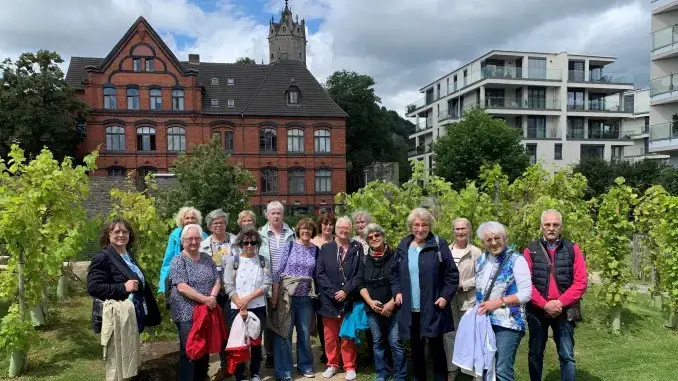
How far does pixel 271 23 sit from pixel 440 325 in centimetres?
8672

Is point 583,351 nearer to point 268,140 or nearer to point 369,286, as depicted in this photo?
point 369,286

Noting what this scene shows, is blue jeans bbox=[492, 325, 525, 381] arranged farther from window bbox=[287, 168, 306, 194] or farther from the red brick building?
window bbox=[287, 168, 306, 194]

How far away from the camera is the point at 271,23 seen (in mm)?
84812

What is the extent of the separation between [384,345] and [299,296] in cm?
107

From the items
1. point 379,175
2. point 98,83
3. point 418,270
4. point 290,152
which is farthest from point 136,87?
point 418,270

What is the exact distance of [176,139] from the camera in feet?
111

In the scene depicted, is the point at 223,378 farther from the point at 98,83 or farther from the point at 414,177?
the point at 98,83

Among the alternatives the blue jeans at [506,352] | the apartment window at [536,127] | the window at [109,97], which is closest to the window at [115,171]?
the window at [109,97]

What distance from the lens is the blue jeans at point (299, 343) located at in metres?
5.32

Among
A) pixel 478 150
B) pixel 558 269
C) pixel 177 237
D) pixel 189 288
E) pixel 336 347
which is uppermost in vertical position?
pixel 478 150

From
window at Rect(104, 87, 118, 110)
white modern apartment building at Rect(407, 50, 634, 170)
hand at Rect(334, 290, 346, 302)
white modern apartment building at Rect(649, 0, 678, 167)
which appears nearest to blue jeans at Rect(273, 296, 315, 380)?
hand at Rect(334, 290, 346, 302)

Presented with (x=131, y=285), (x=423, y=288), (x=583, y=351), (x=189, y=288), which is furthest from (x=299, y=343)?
(x=583, y=351)

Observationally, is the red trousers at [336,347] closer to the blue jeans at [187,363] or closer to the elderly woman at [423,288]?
the elderly woman at [423,288]

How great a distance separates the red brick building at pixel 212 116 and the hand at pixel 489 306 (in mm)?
28331
